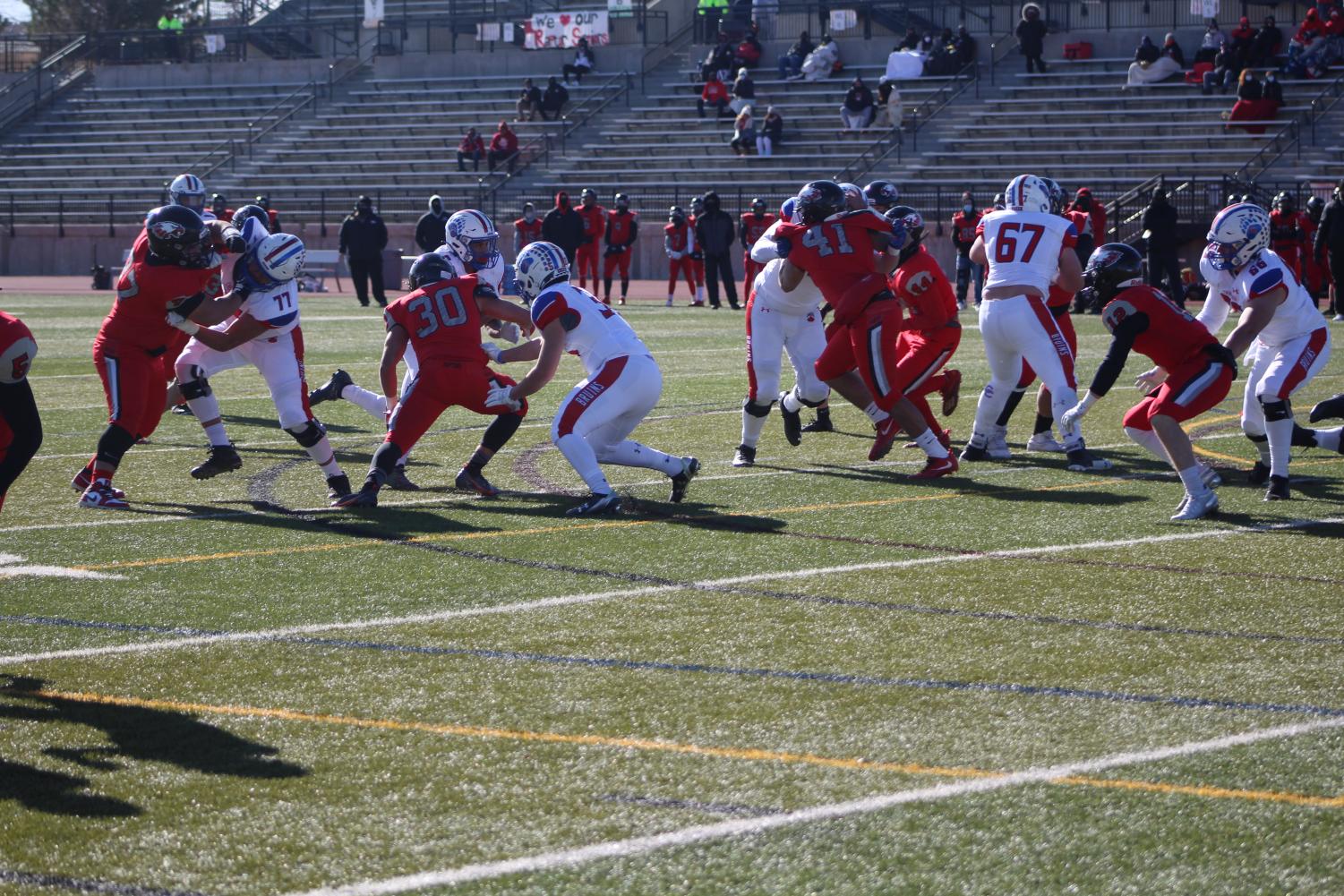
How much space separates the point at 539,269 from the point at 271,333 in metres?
1.68

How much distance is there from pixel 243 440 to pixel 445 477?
2.48m

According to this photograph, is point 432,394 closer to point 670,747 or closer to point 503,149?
point 670,747

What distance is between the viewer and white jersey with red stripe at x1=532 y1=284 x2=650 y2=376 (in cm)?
852

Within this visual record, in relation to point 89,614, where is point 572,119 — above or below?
above

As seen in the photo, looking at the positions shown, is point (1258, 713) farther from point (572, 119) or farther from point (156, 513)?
point (572, 119)

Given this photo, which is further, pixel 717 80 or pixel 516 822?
pixel 717 80

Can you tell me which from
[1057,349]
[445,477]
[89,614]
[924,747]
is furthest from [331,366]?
[924,747]

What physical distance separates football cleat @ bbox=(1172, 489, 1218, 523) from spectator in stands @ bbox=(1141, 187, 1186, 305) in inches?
657

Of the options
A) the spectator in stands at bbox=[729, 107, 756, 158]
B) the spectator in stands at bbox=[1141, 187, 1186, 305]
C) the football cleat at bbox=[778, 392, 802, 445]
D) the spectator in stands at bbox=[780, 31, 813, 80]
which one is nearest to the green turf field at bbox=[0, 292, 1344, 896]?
the football cleat at bbox=[778, 392, 802, 445]

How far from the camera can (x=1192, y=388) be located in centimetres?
814

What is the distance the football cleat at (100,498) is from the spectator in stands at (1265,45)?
2841cm

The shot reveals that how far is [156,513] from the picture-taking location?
877 centimetres

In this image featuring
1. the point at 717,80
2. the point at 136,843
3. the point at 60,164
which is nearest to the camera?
the point at 136,843

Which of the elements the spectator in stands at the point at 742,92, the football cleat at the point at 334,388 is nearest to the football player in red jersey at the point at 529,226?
the spectator in stands at the point at 742,92
